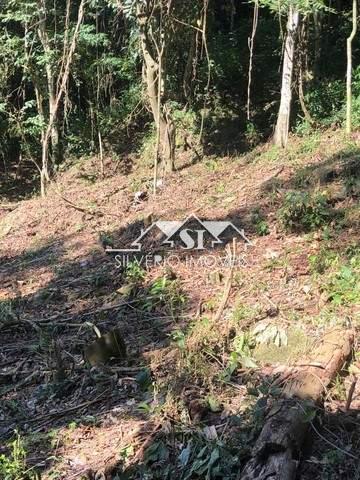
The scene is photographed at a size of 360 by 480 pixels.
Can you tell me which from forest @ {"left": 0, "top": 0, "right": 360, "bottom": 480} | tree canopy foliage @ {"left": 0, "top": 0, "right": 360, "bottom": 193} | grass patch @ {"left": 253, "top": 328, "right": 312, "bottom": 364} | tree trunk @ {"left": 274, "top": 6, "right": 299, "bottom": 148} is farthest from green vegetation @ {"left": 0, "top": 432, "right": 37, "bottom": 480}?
tree trunk @ {"left": 274, "top": 6, "right": 299, "bottom": 148}

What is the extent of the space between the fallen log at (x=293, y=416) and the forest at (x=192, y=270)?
14mm

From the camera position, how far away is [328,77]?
11695 mm

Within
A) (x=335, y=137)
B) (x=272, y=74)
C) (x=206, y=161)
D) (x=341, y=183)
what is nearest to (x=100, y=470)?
(x=341, y=183)

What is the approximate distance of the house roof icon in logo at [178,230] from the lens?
6620 mm

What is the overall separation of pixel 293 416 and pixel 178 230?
4183 mm

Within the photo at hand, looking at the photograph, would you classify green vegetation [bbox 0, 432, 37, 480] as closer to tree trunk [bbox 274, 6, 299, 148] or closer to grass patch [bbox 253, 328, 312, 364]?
grass patch [bbox 253, 328, 312, 364]

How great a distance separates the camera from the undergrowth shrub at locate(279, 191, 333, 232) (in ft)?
19.6

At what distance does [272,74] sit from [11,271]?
826 cm

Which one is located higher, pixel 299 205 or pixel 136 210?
pixel 299 205

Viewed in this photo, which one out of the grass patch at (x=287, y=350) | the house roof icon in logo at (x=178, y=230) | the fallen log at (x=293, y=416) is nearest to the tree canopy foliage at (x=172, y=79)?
the house roof icon in logo at (x=178, y=230)

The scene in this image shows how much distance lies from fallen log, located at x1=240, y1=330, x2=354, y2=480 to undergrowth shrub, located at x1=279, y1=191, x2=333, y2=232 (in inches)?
93.6

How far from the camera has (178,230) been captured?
6.92 metres

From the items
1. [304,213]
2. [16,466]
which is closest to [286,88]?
[304,213]

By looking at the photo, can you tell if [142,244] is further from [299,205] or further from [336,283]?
[336,283]
